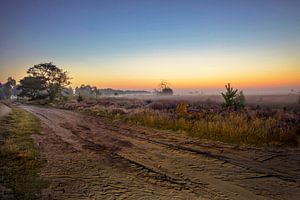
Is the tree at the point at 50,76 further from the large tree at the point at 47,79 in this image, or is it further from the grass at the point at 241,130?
the grass at the point at 241,130

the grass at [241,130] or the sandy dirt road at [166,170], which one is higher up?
the grass at [241,130]

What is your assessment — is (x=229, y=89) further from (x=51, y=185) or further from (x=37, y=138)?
(x=51, y=185)

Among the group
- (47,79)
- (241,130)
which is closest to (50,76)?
(47,79)

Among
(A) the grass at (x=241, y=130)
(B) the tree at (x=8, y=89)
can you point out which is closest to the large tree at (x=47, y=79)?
(A) the grass at (x=241, y=130)

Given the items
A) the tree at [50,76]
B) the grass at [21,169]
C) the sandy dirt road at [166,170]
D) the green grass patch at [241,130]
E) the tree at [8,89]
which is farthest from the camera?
the tree at [8,89]

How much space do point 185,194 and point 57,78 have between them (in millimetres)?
69350

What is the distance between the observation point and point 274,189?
19.5ft

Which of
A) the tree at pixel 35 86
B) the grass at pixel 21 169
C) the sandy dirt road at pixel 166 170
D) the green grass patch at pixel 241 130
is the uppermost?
the tree at pixel 35 86

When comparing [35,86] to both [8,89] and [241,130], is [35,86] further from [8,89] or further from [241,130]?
[8,89]

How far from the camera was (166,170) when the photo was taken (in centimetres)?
746

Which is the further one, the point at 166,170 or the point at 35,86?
the point at 35,86

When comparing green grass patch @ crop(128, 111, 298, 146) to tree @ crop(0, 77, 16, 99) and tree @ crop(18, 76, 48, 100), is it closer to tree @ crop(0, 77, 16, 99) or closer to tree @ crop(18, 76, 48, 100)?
tree @ crop(18, 76, 48, 100)

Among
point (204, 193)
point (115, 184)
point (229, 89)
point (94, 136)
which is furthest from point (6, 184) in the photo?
point (229, 89)

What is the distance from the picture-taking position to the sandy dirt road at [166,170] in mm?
5773
